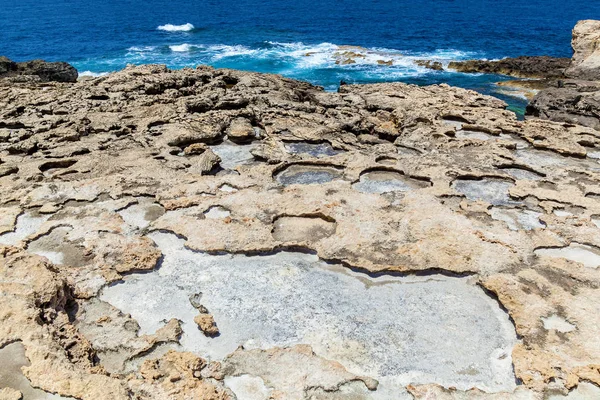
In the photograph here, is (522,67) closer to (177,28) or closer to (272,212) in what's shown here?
(272,212)

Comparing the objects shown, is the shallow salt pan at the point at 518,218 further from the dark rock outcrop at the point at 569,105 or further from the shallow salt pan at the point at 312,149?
the dark rock outcrop at the point at 569,105

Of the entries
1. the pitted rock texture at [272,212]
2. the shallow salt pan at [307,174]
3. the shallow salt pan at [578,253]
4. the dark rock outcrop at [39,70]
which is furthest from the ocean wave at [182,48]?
the shallow salt pan at [578,253]

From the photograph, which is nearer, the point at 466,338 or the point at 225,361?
the point at 225,361

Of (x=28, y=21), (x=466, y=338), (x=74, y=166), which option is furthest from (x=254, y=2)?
(x=466, y=338)

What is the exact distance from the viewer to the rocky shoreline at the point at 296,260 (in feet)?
17.7

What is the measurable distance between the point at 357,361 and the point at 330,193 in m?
4.03

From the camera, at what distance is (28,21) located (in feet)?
180

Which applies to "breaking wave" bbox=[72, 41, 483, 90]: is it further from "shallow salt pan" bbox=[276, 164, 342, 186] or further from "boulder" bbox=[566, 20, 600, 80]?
"shallow salt pan" bbox=[276, 164, 342, 186]

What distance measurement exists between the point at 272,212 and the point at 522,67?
1157 inches

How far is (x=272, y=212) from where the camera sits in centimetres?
856

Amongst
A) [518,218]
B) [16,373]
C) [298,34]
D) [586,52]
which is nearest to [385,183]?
[518,218]

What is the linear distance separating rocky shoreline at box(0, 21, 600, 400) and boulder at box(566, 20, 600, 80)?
17.8 meters

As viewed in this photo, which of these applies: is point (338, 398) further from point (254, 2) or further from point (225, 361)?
→ point (254, 2)

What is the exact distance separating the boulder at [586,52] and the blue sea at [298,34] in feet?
14.5
